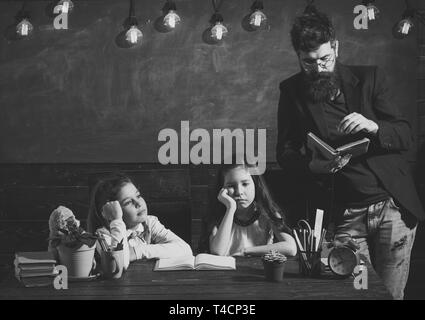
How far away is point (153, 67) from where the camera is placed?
411 cm

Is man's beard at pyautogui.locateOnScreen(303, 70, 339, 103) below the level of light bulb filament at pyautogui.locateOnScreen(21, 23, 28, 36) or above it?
below

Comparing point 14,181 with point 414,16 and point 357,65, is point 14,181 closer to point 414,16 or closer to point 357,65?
point 357,65

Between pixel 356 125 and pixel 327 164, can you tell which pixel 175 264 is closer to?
pixel 327 164

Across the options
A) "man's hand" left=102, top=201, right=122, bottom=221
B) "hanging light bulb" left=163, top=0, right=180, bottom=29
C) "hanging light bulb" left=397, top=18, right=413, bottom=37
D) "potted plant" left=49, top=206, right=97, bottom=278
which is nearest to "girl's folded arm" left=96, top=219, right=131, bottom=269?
"man's hand" left=102, top=201, right=122, bottom=221

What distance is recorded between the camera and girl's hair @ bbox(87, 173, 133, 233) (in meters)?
4.01

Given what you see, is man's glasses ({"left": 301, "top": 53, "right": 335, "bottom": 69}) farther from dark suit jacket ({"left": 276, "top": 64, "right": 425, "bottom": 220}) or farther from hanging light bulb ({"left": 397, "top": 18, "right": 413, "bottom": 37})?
hanging light bulb ({"left": 397, "top": 18, "right": 413, "bottom": 37})

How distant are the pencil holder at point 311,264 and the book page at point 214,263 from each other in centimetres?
38

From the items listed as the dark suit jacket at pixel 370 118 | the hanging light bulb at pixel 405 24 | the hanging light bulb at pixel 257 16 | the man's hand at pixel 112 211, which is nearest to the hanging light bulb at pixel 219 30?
the hanging light bulb at pixel 257 16

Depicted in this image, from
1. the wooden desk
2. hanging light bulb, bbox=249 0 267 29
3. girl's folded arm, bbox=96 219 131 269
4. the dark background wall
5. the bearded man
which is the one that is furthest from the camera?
the dark background wall

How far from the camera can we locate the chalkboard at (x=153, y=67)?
4102mm

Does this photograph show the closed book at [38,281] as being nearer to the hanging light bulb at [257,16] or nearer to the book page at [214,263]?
the book page at [214,263]

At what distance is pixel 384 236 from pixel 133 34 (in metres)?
2.05

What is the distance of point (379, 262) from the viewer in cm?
394

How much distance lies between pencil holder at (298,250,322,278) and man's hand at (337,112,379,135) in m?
1.12
